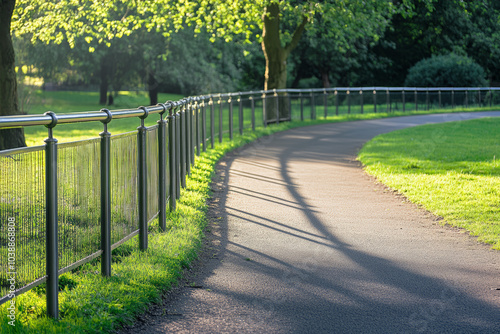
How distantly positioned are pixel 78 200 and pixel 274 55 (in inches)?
879

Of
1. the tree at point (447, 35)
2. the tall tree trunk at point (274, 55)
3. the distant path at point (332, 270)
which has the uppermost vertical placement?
the tree at point (447, 35)

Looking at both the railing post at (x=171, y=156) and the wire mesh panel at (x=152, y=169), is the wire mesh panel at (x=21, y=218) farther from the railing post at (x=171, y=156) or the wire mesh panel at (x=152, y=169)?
the railing post at (x=171, y=156)

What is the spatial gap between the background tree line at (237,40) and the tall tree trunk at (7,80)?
22.3ft

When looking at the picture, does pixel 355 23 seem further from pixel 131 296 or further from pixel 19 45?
pixel 131 296

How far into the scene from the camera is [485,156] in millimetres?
14156

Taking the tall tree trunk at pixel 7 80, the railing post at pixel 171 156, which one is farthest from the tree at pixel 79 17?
the railing post at pixel 171 156

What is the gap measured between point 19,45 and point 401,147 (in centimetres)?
2689

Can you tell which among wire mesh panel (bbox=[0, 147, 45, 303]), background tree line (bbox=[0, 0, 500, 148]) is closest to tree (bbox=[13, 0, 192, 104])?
background tree line (bbox=[0, 0, 500, 148])

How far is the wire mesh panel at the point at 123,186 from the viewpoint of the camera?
5.71 metres

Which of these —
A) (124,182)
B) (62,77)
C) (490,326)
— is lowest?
(490,326)

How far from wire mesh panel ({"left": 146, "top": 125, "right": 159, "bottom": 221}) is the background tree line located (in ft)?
49.5

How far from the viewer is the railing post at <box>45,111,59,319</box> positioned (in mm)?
4461

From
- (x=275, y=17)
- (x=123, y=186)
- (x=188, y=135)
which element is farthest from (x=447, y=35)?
(x=123, y=186)

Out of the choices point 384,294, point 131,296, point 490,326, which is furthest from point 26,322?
point 490,326
